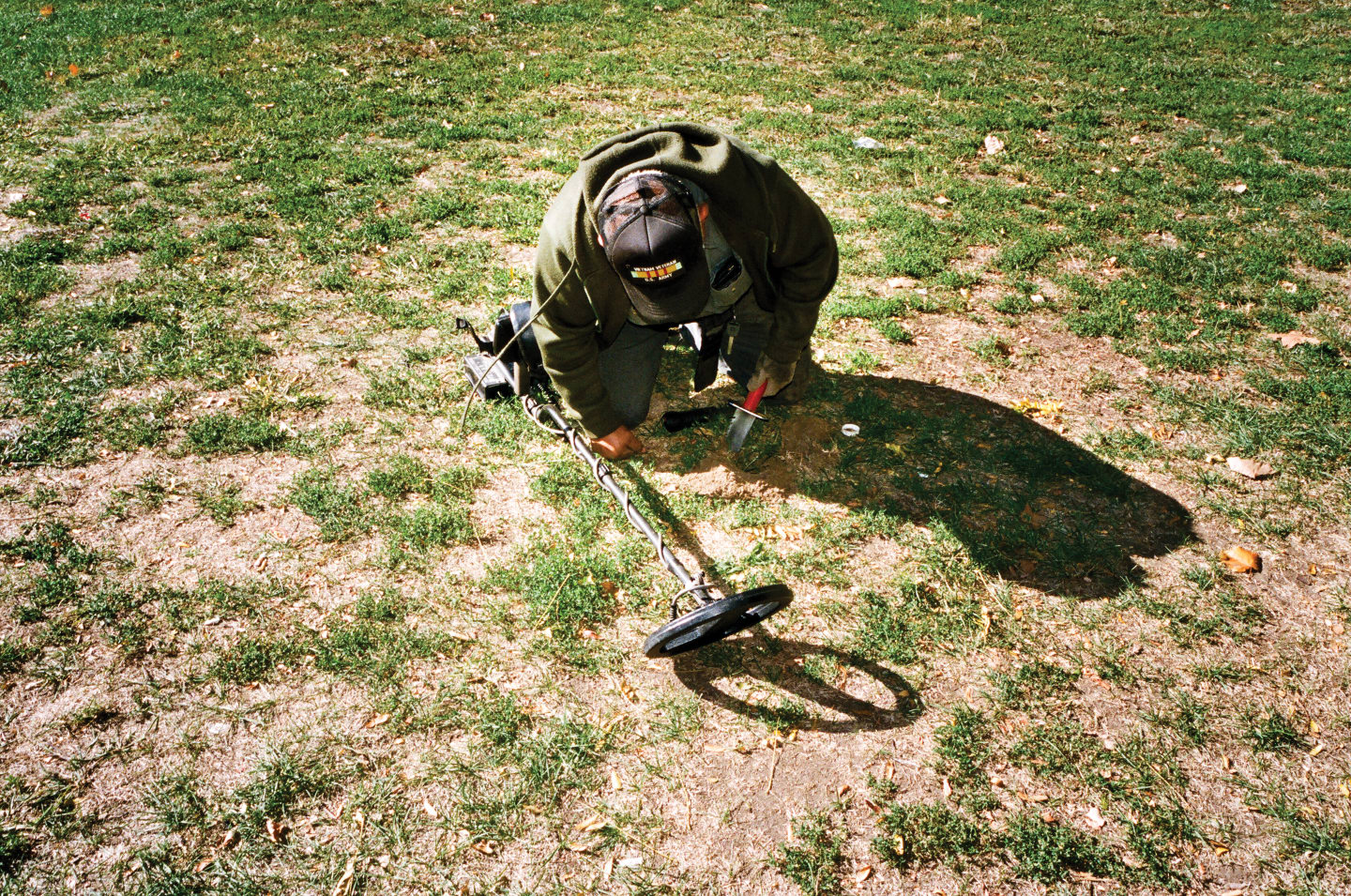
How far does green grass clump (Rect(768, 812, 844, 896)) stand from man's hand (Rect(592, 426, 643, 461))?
201 cm

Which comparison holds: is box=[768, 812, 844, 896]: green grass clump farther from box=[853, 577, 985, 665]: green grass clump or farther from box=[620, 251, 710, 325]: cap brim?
box=[620, 251, 710, 325]: cap brim

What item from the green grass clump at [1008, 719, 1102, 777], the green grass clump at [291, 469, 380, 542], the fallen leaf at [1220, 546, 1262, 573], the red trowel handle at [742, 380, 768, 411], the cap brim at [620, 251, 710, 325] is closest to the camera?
the cap brim at [620, 251, 710, 325]

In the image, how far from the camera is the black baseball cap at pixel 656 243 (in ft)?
9.49

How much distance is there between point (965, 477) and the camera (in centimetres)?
425

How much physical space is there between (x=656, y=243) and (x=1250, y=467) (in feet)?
12.1

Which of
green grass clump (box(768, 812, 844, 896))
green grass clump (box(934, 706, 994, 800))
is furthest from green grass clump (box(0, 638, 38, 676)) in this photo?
green grass clump (box(934, 706, 994, 800))

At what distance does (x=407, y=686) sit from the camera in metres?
3.33

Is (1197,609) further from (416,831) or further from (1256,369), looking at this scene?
(416,831)

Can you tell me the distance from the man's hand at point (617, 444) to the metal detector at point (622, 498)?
0.08 meters

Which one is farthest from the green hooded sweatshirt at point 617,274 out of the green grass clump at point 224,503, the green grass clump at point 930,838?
the green grass clump at point 930,838

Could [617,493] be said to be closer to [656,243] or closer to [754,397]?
A: [754,397]

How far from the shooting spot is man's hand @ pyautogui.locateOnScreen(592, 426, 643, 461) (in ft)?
13.5

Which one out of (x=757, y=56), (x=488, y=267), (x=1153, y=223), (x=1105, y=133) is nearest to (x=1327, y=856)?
(x=1153, y=223)

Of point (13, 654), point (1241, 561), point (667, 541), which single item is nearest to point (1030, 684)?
point (1241, 561)
